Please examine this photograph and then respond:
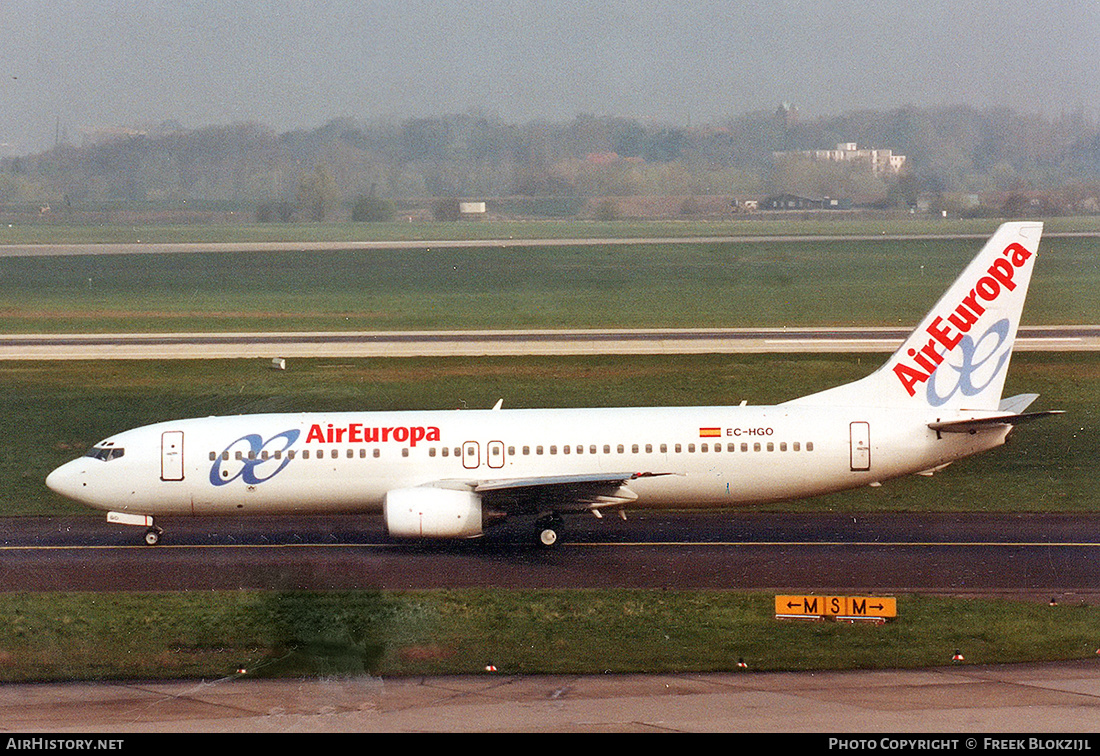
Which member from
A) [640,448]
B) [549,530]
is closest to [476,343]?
[640,448]

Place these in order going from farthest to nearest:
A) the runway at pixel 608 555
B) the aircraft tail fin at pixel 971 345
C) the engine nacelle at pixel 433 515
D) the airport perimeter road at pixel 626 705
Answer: the aircraft tail fin at pixel 971 345 < the engine nacelle at pixel 433 515 < the runway at pixel 608 555 < the airport perimeter road at pixel 626 705

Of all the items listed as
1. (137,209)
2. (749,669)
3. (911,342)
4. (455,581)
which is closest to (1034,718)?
(749,669)

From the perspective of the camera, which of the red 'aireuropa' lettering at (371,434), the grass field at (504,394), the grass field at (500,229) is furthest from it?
the grass field at (500,229)

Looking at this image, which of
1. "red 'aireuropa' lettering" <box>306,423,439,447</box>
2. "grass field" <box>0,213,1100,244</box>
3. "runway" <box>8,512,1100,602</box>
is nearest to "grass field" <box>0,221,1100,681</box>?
"grass field" <box>0,213,1100,244</box>

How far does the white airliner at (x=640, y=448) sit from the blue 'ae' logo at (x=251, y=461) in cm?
4

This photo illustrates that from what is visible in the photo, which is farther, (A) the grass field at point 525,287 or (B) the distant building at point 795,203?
(A) the grass field at point 525,287

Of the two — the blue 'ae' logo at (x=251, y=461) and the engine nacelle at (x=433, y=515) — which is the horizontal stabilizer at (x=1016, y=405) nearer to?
the engine nacelle at (x=433, y=515)

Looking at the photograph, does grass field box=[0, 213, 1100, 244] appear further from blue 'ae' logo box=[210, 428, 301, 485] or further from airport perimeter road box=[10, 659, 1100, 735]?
airport perimeter road box=[10, 659, 1100, 735]

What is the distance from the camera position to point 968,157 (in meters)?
55.2

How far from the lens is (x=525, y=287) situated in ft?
234

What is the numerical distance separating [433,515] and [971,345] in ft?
49.6

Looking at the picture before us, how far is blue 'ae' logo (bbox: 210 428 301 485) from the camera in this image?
33.2m

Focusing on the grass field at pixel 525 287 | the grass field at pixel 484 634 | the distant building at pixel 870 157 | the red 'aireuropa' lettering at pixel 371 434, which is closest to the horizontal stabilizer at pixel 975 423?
the grass field at pixel 484 634

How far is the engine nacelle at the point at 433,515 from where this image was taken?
3141cm
